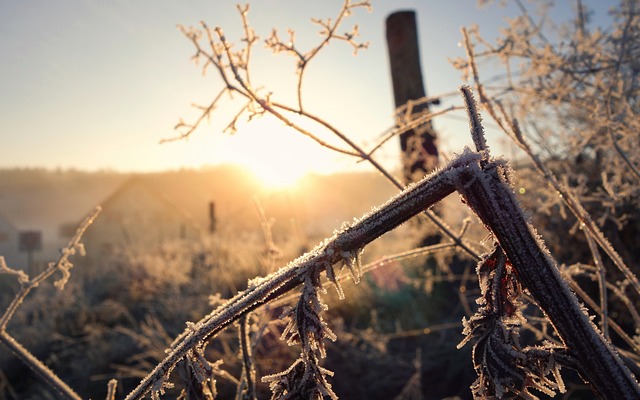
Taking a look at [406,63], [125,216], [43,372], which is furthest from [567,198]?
[125,216]

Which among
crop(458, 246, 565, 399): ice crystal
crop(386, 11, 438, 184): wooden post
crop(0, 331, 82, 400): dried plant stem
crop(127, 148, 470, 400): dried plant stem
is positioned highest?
crop(386, 11, 438, 184): wooden post

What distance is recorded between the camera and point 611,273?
346 centimetres

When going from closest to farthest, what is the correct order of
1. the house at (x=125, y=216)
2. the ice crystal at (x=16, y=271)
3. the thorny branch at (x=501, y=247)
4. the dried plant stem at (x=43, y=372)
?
the thorny branch at (x=501, y=247), the dried plant stem at (x=43, y=372), the ice crystal at (x=16, y=271), the house at (x=125, y=216)

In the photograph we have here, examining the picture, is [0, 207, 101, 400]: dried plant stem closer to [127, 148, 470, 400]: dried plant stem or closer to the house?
[127, 148, 470, 400]: dried plant stem

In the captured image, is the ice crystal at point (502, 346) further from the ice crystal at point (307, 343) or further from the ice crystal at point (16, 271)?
the ice crystal at point (16, 271)

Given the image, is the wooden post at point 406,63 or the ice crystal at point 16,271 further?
the wooden post at point 406,63

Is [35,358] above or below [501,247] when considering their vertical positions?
below

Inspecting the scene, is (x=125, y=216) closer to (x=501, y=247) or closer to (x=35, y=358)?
(x=35, y=358)

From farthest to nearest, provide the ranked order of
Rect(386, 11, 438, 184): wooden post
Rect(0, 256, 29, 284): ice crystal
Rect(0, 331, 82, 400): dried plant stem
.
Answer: Rect(386, 11, 438, 184): wooden post < Rect(0, 256, 29, 284): ice crystal < Rect(0, 331, 82, 400): dried plant stem

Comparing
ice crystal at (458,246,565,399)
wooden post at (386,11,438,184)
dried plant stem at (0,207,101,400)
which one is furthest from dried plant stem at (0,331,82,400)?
wooden post at (386,11,438,184)

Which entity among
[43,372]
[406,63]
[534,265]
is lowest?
[43,372]

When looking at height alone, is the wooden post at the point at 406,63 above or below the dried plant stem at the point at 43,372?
above

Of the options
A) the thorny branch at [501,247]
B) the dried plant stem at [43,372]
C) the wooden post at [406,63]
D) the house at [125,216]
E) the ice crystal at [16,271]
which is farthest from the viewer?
the house at [125,216]

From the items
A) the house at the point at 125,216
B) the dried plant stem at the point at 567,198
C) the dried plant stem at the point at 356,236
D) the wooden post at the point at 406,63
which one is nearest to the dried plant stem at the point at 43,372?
the dried plant stem at the point at 356,236
